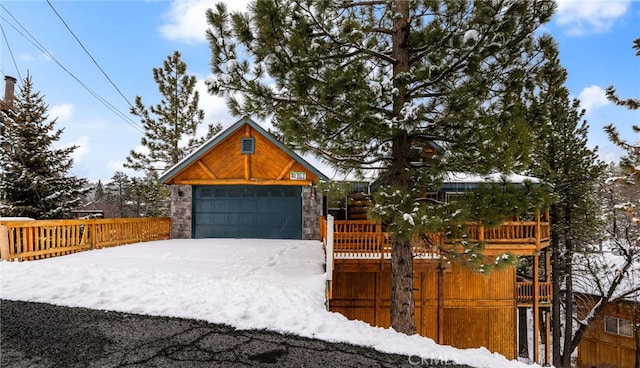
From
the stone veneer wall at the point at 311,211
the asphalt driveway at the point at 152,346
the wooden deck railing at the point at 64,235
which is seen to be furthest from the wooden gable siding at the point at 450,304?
the wooden deck railing at the point at 64,235

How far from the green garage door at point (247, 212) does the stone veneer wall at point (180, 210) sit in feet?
0.78

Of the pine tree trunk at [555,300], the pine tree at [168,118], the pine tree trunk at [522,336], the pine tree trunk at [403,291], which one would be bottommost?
the pine tree trunk at [522,336]

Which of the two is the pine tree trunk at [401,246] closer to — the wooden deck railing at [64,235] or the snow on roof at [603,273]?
the wooden deck railing at [64,235]

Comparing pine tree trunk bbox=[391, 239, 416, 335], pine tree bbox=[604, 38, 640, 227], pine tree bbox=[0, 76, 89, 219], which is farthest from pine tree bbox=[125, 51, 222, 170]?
pine tree bbox=[604, 38, 640, 227]

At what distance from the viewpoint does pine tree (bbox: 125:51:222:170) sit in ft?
66.1

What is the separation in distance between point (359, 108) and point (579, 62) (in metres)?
6.22

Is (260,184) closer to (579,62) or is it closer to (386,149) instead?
(386,149)

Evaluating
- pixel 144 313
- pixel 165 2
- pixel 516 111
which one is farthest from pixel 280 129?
pixel 165 2

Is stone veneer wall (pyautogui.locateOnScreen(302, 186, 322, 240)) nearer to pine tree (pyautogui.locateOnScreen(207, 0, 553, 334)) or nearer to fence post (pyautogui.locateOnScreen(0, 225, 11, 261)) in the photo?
pine tree (pyautogui.locateOnScreen(207, 0, 553, 334))

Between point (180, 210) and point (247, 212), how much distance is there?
2.79 metres

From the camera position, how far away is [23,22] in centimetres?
1109

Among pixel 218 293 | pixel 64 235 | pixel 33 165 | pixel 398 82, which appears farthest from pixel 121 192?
pixel 398 82

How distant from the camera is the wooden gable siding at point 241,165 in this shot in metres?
13.3

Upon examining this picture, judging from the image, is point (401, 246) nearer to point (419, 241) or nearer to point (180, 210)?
point (419, 241)
